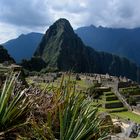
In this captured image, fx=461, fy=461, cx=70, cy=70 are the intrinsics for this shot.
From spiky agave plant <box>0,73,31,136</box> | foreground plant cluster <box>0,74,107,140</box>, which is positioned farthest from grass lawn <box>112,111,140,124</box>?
spiky agave plant <box>0,73,31,136</box>

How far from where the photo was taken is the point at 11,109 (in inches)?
211

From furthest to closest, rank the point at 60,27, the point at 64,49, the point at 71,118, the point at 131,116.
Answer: the point at 60,27, the point at 64,49, the point at 131,116, the point at 71,118

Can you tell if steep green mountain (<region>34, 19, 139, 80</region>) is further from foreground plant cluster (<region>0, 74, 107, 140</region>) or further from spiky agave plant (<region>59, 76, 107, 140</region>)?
spiky agave plant (<region>59, 76, 107, 140</region>)

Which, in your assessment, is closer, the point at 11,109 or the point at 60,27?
the point at 11,109

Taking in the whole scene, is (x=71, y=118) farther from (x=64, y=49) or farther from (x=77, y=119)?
(x=64, y=49)

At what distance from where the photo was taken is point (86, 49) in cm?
18575

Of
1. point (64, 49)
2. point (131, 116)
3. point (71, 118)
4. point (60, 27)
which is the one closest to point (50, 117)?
point (71, 118)

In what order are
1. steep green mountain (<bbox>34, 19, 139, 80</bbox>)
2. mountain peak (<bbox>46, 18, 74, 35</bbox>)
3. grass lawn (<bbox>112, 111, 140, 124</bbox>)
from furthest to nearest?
1. mountain peak (<bbox>46, 18, 74, 35</bbox>)
2. steep green mountain (<bbox>34, 19, 139, 80</bbox>)
3. grass lawn (<bbox>112, 111, 140, 124</bbox>)

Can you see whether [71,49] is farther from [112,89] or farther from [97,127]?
[97,127]

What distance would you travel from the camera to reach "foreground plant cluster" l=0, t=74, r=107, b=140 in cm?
520

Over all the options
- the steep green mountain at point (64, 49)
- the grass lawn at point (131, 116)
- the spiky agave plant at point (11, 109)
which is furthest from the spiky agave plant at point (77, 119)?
the steep green mountain at point (64, 49)

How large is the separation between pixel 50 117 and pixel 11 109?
46 cm

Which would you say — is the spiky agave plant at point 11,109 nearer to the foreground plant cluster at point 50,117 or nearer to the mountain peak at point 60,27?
the foreground plant cluster at point 50,117

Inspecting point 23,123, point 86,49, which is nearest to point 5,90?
point 23,123
